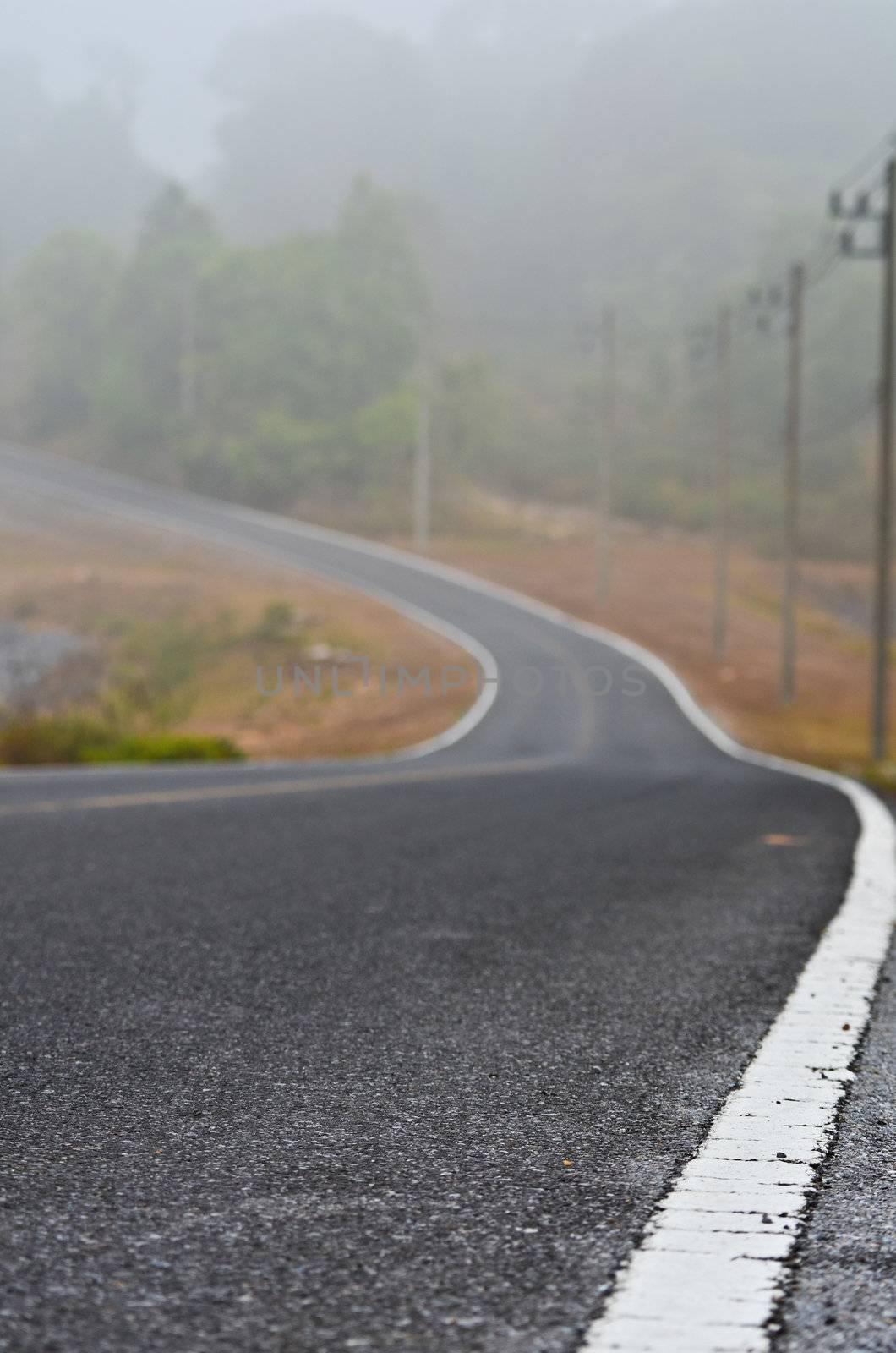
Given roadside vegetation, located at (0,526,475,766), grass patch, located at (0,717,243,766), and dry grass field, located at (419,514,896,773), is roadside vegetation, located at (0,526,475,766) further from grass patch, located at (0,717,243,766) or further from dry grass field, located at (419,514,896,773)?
dry grass field, located at (419,514,896,773)

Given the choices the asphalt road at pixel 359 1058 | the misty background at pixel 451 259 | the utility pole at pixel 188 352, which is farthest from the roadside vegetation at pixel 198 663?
the utility pole at pixel 188 352

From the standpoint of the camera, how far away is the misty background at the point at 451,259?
6875 centimetres

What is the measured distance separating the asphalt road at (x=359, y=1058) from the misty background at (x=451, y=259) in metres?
55.8

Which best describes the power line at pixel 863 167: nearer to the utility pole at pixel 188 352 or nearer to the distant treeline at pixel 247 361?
the distant treeline at pixel 247 361

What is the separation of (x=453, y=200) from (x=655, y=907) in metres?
141

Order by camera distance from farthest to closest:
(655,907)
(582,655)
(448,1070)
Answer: (582,655), (655,907), (448,1070)

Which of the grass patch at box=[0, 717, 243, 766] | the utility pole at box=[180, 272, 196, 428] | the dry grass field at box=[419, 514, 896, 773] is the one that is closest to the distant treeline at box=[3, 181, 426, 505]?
the utility pole at box=[180, 272, 196, 428]

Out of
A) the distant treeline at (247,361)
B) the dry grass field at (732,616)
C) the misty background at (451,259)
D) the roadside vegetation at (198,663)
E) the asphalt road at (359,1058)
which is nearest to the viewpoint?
the asphalt road at (359,1058)

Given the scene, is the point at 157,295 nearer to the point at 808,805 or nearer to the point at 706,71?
the point at 808,805

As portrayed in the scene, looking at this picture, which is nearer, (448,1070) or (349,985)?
(448,1070)

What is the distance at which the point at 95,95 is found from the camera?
15212 cm

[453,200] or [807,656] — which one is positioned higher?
[453,200]

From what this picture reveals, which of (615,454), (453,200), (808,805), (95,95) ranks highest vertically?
(95,95)

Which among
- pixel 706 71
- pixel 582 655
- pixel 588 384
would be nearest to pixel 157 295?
pixel 588 384
